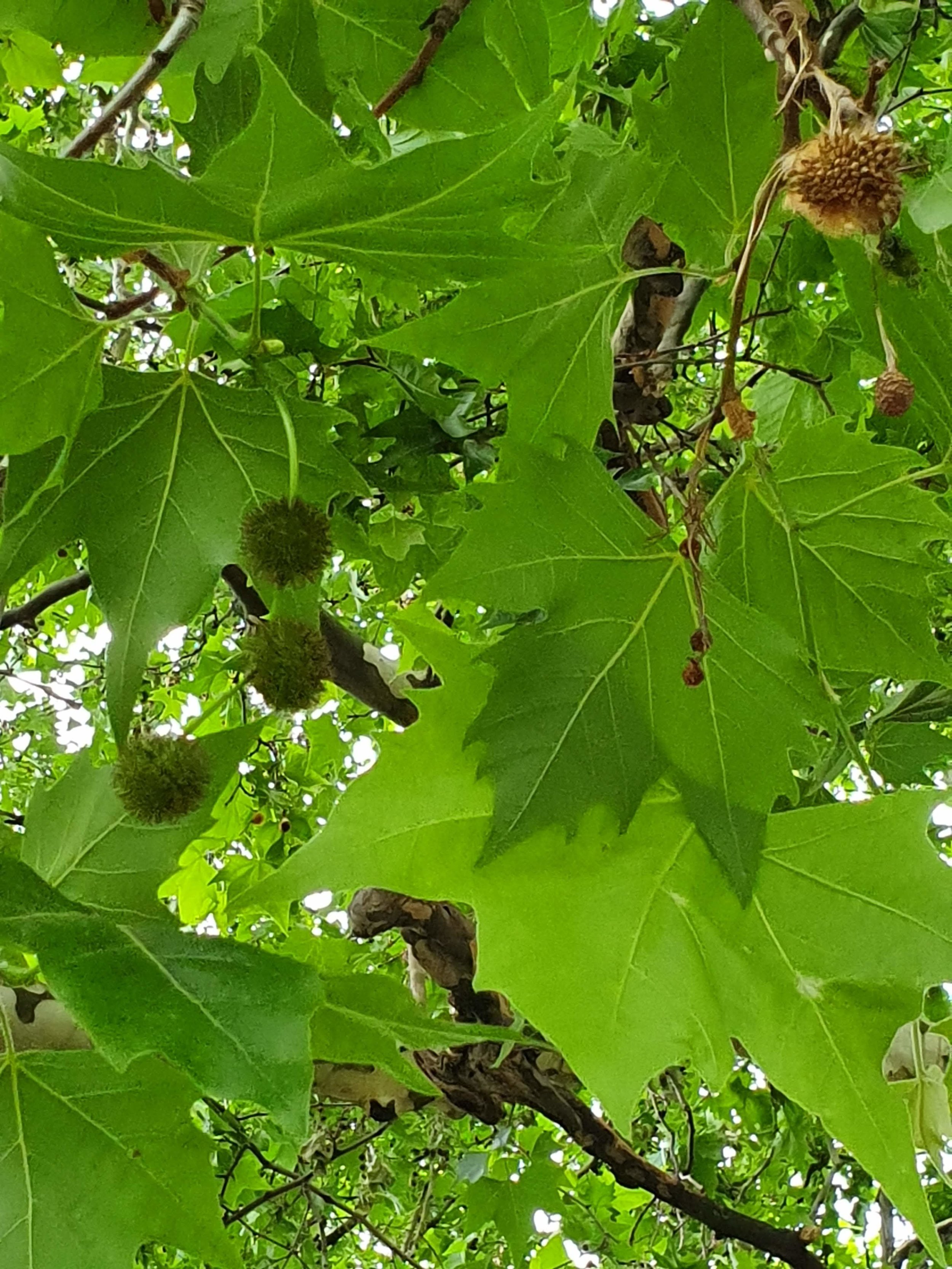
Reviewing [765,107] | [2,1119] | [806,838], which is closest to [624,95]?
[765,107]

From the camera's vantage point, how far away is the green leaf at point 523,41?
84cm

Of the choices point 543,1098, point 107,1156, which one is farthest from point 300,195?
point 543,1098

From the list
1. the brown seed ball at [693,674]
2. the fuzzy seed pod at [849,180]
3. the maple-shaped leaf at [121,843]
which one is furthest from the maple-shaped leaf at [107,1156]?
the fuzzy seed pod at [849,180]

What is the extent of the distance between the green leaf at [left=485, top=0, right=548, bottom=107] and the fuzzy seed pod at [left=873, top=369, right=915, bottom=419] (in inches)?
15.2

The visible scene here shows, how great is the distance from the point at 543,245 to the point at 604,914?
405 millimetres

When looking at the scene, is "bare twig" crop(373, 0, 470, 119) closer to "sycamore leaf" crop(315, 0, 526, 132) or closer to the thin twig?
"sycamore leaf" crop(315, 0, 526, 132)

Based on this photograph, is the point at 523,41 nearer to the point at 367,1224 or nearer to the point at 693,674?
the point at 693,674

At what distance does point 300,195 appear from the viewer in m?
0.54

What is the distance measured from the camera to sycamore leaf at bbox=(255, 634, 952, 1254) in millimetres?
715

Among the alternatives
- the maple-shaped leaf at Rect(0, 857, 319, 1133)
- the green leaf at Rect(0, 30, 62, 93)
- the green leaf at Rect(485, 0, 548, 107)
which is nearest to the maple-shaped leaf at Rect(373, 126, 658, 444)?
the green leaf at Rect(485, 0, 548, 107)

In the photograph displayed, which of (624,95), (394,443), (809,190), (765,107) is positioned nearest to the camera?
(809,190)

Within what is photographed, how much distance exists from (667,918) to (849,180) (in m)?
0.44

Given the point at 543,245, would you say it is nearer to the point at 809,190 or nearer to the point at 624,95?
the point at 809,190

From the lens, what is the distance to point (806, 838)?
74cm
